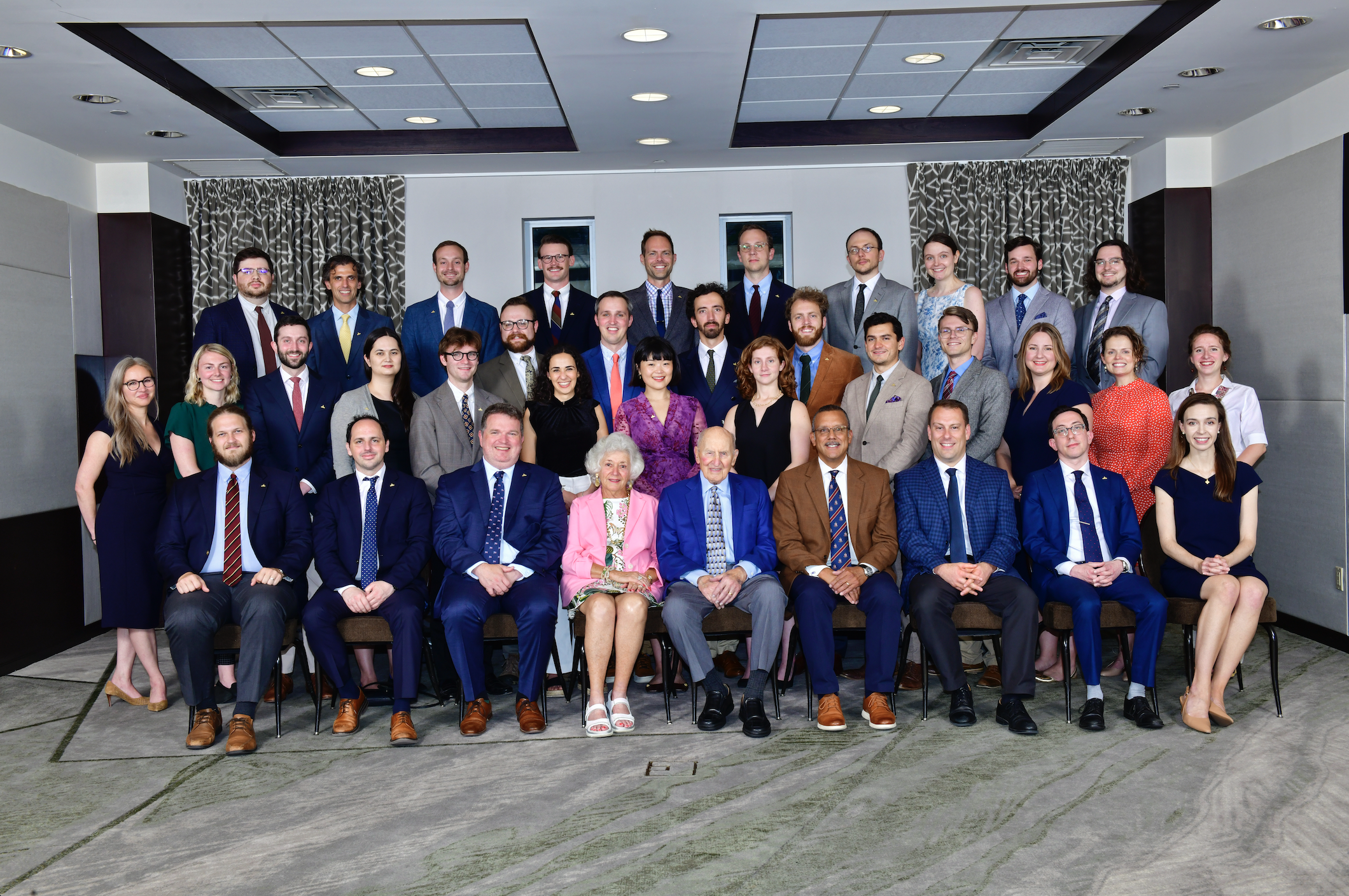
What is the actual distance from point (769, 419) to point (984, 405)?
1.01 metres

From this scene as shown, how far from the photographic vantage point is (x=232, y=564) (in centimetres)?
432

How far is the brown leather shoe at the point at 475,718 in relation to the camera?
414 cm

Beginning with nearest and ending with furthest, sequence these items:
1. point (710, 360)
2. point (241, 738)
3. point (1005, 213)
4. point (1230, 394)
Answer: point (241, 738), point (1230, 394), point (710, 360), point (1005, 213)

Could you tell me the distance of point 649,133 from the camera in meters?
6.48

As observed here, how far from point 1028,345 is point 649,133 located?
114 inches

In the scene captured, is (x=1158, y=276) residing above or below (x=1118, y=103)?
below

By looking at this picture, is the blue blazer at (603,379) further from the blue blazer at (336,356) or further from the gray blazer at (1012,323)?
the gray blazer at (1012,323)

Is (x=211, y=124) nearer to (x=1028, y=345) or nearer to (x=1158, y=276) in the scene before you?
(x=1028, y=345)

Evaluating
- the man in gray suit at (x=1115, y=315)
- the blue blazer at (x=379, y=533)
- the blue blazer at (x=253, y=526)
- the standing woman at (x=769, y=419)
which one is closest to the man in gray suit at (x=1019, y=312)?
the man in gray suit at (x=1115, y=315)

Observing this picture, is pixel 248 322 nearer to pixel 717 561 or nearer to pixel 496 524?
pixel 496 524

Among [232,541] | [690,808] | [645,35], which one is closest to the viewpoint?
[690,808]

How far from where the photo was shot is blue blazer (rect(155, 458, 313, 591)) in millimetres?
4305

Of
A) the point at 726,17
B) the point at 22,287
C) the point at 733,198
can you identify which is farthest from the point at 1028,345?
the point at 22,287

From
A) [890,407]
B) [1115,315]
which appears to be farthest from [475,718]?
[1115,315]
